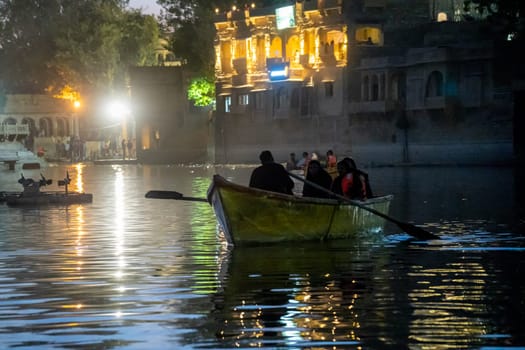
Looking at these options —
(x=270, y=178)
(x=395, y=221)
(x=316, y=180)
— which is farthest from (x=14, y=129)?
(x=270, y=178)

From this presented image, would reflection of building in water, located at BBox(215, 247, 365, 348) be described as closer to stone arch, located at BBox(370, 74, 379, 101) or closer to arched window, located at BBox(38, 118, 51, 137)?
stone arch, located at BBox(370, 74, 379, 101)

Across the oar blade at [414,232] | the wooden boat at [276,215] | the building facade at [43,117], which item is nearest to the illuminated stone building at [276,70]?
the building facade at [43,117]

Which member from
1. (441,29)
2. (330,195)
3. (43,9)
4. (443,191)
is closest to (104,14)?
(43,9)

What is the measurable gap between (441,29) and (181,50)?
2558 cm

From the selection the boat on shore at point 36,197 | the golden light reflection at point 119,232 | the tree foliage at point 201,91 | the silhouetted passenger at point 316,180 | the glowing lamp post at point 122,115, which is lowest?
the golden light reflection at point 119,232

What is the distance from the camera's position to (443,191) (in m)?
38.6

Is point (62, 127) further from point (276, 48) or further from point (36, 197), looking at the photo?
point (36, 197)

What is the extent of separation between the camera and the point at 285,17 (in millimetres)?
75500

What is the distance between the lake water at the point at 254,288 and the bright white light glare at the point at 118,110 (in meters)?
71.4

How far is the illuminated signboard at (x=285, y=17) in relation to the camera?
74.8 meters

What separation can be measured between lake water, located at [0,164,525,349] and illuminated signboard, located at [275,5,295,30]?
49.9m

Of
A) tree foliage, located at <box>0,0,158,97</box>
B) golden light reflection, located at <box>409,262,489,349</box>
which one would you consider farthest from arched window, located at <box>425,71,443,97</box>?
golden light reflection, located at <box>409,262,489,349</box>

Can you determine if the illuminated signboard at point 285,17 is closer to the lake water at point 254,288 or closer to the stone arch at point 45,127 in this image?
the stone arch at point 45,127

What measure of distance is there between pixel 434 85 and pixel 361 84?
6.24 metres
